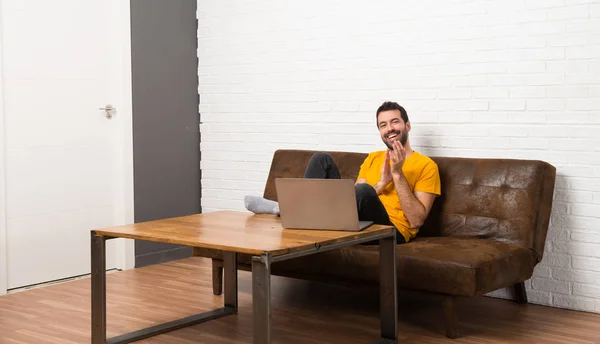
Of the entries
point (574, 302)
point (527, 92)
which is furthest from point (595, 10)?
point (574, 302)

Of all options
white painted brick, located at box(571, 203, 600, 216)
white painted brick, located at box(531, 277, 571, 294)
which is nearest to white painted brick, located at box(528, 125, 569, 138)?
white painted brick, located at box(571, 203, 600, 216)

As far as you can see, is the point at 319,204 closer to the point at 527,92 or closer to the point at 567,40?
the point at 527,92

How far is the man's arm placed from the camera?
13.2 ft

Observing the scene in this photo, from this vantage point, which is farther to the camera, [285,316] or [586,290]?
[586,290]

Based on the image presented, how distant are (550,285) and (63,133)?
9.64 ft

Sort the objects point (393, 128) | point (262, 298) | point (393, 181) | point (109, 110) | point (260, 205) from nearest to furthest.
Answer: point (262, 298), point (260, 205), point (393, 181), point (393, 128), point (109, 110)

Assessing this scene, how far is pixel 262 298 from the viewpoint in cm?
295

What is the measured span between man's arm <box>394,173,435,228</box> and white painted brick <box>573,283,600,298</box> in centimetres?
89

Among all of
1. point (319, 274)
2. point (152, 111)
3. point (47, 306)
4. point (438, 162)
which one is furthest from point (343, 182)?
point (152, 111)

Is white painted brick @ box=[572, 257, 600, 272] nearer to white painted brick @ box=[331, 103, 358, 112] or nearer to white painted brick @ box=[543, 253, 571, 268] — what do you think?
white painted brick @ box=[543, 253, 571, 268]

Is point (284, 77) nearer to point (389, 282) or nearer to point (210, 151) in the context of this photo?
point (210, 151)

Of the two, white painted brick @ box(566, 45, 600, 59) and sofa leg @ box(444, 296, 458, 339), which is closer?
sofa leg @ box(444, 296, 458, 339)

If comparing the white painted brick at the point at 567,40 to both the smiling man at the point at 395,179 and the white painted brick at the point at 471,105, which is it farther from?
the smiling man at the point at 395,179

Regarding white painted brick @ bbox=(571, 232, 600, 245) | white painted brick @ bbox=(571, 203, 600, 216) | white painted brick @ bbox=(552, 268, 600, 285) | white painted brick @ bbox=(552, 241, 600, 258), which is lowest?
white painted brick @ bbox=(552, 268, 600, 285)
